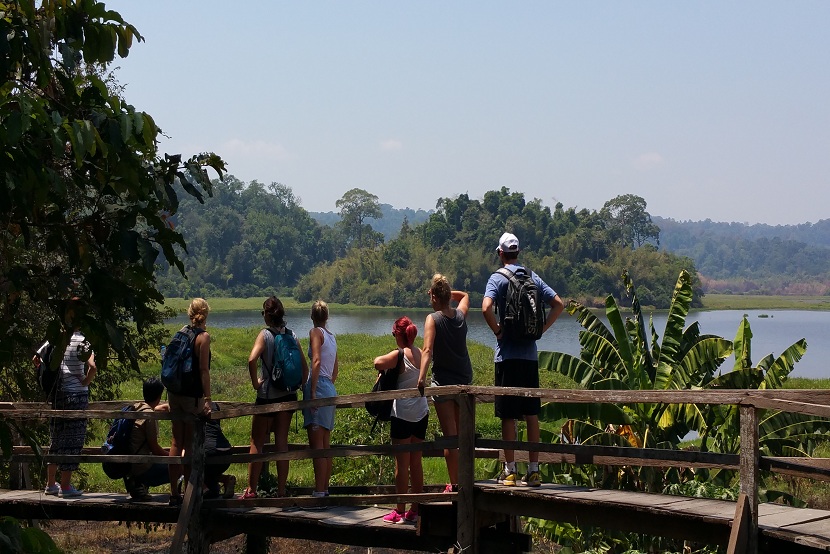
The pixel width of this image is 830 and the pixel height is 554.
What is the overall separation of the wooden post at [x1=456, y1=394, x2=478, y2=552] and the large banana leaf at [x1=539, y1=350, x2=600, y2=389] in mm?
4939

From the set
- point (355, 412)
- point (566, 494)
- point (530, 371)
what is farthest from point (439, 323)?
point (355, 412)

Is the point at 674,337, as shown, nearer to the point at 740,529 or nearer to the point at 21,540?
the point at 740,529

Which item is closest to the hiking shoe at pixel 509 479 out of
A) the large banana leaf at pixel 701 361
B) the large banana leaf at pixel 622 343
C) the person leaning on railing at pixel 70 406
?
the person leaning on railing at pixel 70 406

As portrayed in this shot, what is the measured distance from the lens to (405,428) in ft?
24.5

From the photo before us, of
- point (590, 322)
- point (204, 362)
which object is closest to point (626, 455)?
point (204, 362)

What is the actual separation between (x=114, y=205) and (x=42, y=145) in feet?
1.08

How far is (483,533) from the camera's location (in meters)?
7.50

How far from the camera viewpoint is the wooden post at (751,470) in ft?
19.0

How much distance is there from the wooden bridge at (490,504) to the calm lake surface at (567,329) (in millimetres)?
27879

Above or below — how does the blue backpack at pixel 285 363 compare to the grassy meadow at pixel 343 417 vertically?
above

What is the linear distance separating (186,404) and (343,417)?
36.6 feet

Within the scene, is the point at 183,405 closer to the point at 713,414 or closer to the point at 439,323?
the point at 439,323

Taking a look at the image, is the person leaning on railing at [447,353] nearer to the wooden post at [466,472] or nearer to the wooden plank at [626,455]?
the wooden post at [466,472]

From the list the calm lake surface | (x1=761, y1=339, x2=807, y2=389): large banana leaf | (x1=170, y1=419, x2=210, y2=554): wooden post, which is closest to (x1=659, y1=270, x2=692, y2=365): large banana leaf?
(x1=761, y1=339, x2=807, y2=389): large banana leaf
